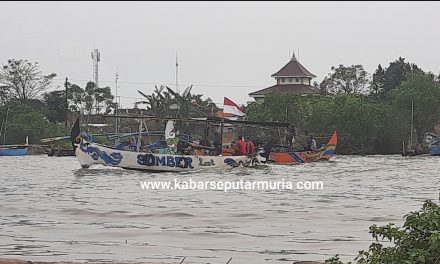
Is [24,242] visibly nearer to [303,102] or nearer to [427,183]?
[427,183]

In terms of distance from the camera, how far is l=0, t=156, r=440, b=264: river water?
6.94 m

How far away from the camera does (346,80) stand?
57.3 m

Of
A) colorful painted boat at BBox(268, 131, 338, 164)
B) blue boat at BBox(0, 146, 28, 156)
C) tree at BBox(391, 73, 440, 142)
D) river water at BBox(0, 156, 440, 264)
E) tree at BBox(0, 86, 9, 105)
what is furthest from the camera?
tree at BBox(0, 86, 9, 105)

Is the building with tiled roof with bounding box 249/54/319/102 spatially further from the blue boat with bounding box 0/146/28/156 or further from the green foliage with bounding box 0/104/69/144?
the blue boat with bounding box 0/146/28/156

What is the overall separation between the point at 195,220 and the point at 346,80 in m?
49.3

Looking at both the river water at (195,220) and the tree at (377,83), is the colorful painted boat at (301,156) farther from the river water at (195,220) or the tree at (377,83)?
the tree at (377,83)

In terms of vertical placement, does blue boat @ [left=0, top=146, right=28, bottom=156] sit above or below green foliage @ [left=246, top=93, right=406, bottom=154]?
below

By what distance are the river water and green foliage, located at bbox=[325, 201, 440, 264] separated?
→ 232 centimetres

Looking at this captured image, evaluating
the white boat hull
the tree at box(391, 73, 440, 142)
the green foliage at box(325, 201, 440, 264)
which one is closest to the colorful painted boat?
the white boat hull

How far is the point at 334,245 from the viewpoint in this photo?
7.38 meters

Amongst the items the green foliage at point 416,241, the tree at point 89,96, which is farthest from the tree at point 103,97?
the green foliage at point 416,241

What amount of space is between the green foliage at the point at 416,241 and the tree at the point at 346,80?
53365 mm

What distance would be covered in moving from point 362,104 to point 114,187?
106 ft

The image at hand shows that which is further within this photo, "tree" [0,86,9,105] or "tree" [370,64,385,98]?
"tree" [370,64,385,98]
